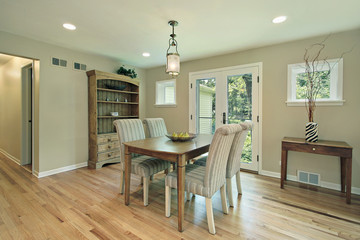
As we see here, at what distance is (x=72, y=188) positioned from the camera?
2.82 metres

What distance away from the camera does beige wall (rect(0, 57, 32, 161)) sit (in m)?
4.11

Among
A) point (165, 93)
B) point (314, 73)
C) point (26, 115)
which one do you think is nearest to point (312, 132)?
point (314, 73)

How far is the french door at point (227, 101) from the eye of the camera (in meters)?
3.52

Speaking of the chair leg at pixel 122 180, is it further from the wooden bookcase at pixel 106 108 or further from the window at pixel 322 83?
the window at pixel 322 83

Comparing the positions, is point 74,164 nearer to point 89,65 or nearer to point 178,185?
point 89,65

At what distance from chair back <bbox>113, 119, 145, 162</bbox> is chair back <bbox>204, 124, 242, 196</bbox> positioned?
4.30 feet

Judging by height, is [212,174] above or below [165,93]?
below

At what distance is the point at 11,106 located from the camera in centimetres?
445

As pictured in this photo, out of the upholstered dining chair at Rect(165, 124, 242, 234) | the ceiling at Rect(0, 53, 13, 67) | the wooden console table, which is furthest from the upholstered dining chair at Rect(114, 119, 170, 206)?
the ceiling at Rect(0, 53, 13, 67)

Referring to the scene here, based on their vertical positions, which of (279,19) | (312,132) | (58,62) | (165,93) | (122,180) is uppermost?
(279,19)

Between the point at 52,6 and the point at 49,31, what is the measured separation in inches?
34.0

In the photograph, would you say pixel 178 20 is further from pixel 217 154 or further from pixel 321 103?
pixel 321 103

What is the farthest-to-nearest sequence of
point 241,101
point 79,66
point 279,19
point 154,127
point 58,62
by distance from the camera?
point 79,66 < point 241,101 < point 58,62 < point 154,127 < point 279,19

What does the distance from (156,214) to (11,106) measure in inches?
186
